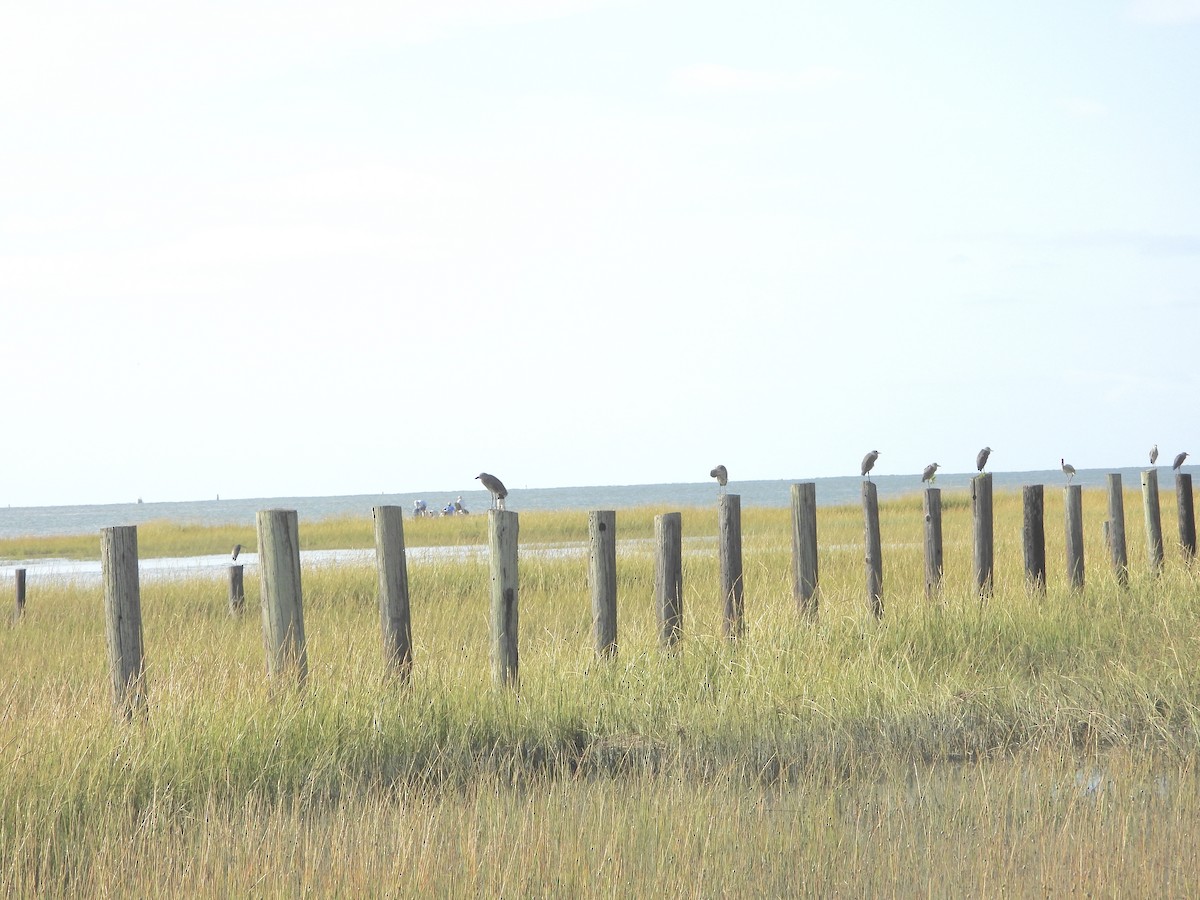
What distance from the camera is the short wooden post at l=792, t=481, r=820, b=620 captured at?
10.0 meters

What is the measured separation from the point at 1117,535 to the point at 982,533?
104 inches

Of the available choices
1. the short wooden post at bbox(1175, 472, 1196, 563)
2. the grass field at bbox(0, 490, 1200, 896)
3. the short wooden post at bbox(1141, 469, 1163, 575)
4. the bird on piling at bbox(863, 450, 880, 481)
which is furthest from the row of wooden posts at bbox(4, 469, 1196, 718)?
the bird on piling at bbox(863, 450, 880, 481)

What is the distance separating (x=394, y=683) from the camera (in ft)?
24.5

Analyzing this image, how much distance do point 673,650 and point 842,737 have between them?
1793mm

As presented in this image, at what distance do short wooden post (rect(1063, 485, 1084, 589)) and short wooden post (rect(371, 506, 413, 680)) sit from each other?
7572 mm

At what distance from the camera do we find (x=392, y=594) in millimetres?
7691

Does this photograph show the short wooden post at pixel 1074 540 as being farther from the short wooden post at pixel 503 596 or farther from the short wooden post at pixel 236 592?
the short wooden post at pixel 236 592

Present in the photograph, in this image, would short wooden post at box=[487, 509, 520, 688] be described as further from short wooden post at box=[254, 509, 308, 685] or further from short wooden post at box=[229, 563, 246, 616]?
short wooden post at box=[229, 563, 246, 616]

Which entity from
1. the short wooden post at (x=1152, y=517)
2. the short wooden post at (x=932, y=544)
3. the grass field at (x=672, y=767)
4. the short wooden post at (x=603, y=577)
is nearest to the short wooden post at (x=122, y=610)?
the grass field at (x=672, y=767)

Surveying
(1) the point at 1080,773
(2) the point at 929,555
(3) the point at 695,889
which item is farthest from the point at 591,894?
(2) the point at 929,555

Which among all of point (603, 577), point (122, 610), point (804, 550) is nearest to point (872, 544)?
point (804, 550)

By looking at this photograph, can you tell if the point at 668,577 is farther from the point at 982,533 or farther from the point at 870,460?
the point at 870,460

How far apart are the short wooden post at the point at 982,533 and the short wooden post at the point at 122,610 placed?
7.91 m

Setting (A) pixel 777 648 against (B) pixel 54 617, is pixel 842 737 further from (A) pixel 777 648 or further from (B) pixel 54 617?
(B) pixel 54 617
